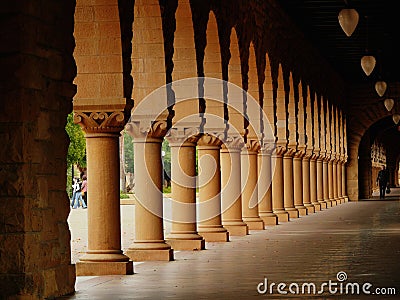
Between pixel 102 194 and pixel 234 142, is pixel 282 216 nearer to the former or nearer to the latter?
pixel 234 142

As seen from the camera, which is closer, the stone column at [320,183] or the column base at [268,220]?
the column base at [268,220]

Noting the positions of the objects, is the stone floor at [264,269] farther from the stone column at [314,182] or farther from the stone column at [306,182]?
the stone column at [314,182]

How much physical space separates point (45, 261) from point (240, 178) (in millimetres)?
11258

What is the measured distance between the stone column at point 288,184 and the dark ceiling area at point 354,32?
406 centimetres

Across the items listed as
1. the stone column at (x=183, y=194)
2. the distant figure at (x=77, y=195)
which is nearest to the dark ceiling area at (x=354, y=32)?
the stone column at (x=183, y=194)

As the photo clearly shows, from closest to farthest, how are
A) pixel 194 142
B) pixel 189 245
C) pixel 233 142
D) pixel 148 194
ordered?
pixel 148 194, pixel 189 245, pixel 194 142, pixel 233 142

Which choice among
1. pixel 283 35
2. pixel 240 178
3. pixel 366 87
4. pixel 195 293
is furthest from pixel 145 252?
pixel 366 87

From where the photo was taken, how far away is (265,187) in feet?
79.0

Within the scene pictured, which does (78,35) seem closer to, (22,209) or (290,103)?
(22,209)

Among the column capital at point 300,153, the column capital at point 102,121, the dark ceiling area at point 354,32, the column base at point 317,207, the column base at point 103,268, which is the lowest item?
the column base at point 103,268

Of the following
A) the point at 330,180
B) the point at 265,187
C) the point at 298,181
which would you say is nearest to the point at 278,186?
the point at 265,187

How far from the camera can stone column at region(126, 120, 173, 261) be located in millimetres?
14094

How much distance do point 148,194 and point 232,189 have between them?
19.5 feet

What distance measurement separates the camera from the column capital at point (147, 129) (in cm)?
1424
